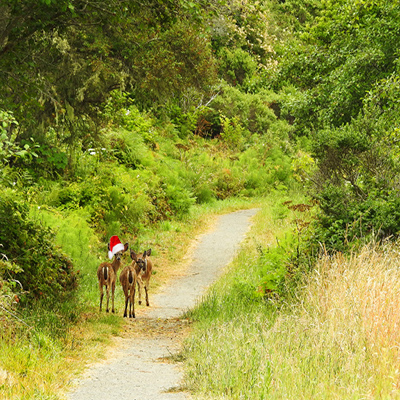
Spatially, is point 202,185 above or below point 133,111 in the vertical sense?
below

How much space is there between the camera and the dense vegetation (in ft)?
28.7

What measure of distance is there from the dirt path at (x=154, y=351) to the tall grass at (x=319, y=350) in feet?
1.02

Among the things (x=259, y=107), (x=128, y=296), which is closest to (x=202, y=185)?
(x=259, y=107)

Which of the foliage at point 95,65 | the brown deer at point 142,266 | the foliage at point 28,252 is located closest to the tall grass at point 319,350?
the brown deer at point 142,266

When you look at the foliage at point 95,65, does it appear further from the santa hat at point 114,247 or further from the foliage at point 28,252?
the santa hat at point 114,247

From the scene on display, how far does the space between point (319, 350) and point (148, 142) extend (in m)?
17.4

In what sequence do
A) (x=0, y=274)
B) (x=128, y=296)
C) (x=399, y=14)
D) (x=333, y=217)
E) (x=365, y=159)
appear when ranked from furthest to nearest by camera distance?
(x=399, y=14), (x=365, y=159), (x=333, y=217), (x=128, y=296), (x=0, y=274)

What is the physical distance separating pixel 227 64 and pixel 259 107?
3744 mm


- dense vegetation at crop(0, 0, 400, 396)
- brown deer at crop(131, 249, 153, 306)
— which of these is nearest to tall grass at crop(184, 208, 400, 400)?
brown deer at crop(131, 249, 153, 306)

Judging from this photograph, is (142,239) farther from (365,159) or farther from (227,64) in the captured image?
(227,64)

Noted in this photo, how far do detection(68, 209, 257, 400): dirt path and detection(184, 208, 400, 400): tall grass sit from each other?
0.31m

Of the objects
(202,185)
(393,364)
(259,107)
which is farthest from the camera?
(259,107)

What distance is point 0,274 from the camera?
741 cm

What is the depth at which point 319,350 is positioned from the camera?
568 cm
